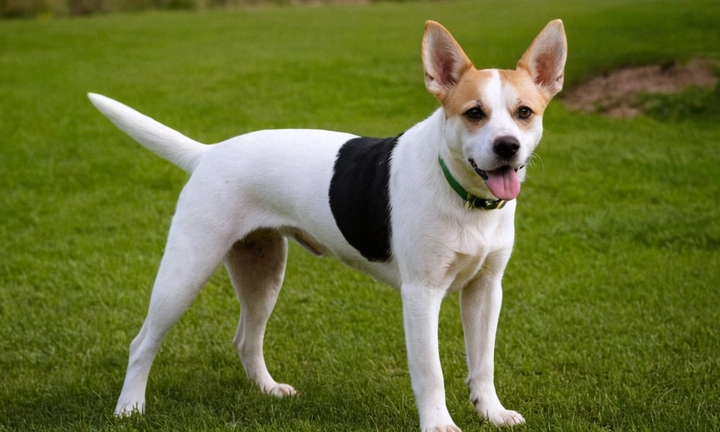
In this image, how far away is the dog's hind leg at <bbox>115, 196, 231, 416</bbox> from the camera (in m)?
4.71

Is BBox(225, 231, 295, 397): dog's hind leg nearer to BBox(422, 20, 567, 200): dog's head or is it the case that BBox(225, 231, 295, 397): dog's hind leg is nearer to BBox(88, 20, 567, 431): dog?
BBox(88, 20, 567, 431): dog

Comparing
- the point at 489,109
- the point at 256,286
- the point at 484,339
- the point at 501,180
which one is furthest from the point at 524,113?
the point at 256,286

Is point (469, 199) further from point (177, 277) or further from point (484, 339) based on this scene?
point (177, 277)

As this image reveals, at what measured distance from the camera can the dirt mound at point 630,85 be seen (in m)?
12.2

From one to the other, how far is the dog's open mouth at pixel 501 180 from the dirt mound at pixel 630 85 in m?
8.46

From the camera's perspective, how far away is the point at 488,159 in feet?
12.4

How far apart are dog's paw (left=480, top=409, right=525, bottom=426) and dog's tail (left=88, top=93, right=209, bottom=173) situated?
2.09 metres

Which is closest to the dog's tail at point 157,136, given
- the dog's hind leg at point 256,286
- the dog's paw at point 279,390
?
the dog's hind leg at point 256,286

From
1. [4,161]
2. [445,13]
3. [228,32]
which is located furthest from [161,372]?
[445,13]

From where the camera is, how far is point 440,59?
164 inches

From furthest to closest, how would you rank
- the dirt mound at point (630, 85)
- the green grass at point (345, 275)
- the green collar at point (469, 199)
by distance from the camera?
the dirt mound at point (630, 85) → the green grass at point (345, 275) → the green collar at point (469, 199)

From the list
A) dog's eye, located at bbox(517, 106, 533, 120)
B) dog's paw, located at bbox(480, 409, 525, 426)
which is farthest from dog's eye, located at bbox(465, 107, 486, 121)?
dog's paw, located at bbox(480, 409, 525, 426)

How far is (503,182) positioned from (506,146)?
0.17 m

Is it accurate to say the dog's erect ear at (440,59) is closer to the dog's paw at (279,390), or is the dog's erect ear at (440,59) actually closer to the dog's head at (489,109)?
the dog's head at (489,109)
